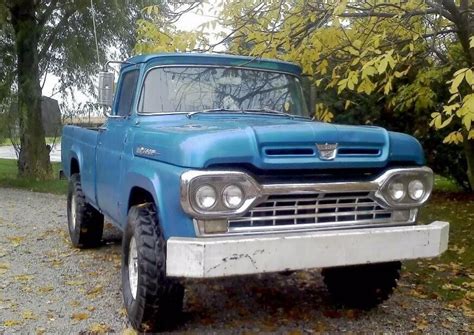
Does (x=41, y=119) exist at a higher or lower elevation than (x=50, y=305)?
higher

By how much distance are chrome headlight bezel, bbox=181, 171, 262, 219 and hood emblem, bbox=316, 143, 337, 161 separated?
52 centimetres

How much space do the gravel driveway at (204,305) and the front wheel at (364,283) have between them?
0.37 ft

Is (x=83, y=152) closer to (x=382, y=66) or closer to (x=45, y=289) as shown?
(x=45, y=289)

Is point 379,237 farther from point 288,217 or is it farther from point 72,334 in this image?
point 72,334

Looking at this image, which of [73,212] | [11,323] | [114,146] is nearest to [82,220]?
[73,212]

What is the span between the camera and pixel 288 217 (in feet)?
13.3

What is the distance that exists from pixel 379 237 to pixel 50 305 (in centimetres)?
285

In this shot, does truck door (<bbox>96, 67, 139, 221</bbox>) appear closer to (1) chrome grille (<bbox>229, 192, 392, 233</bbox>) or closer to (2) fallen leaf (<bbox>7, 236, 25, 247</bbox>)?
(1) chrome grille (<bbox>229, 192, 392, 233</bbox>)

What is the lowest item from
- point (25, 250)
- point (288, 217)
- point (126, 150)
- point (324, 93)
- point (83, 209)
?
point (25, 250)

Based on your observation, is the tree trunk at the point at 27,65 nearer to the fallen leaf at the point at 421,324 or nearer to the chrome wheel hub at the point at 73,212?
the chrome wheel hub at the point at 73,212

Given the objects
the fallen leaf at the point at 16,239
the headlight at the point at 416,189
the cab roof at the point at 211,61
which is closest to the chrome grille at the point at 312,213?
the headlight at the point at 416,189

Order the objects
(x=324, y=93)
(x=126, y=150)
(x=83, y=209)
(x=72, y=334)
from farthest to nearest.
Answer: (x=324, y=93) < (x=83, y=209) < (x=126, y=150) < (x=72, y=334)

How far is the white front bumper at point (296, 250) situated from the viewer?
369cm

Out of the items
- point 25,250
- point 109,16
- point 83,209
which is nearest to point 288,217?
point 83,209
